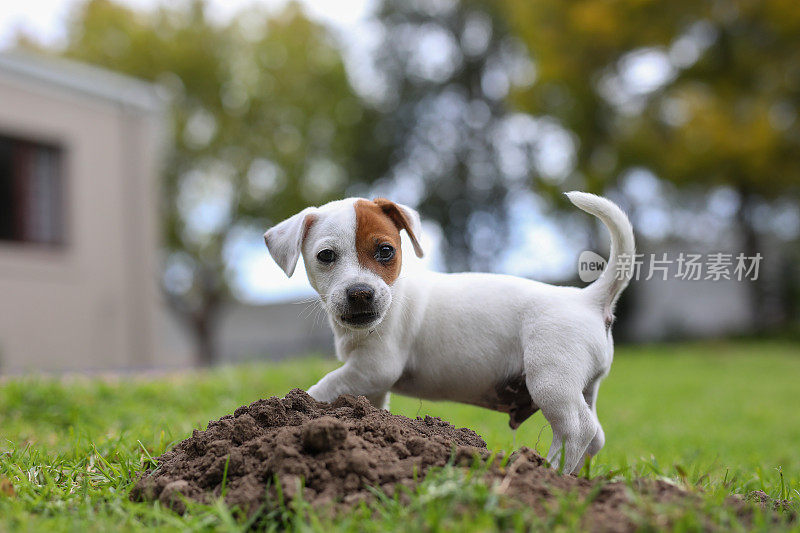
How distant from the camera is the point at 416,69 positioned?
22594 millimetres

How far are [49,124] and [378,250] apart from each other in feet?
36.3

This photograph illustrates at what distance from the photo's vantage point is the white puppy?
2627 millimetres

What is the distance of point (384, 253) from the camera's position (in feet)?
8.80

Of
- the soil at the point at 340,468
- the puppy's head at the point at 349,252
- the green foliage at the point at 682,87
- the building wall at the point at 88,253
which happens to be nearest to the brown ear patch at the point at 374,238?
the puppy's head at the point at 349,252

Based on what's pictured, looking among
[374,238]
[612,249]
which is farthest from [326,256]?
[612,249]

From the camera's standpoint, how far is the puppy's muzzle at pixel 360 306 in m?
2.53

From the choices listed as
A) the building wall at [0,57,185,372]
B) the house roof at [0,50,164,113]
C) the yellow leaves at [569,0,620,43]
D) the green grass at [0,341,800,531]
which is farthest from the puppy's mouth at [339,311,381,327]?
the yellow leaves at [569,0,620,43]

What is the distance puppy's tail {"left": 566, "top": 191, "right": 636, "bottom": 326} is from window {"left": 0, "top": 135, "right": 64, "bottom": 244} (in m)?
11.2

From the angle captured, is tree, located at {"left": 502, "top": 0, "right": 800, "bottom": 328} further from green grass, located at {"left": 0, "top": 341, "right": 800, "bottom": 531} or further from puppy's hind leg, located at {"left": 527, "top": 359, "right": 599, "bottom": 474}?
puppy's hind leg, located at {"left": 527, "top": 359, "right": 599, "bottom": 474}

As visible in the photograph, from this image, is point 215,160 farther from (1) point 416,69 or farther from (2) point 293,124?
(1) point 416,69

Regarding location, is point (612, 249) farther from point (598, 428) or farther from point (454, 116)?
point (454, 116)

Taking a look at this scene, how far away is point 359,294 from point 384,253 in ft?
0.78

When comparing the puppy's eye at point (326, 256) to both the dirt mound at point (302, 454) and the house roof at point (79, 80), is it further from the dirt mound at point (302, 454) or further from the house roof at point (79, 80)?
the house roof at point (79, 80)

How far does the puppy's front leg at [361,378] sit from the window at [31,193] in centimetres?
1059
